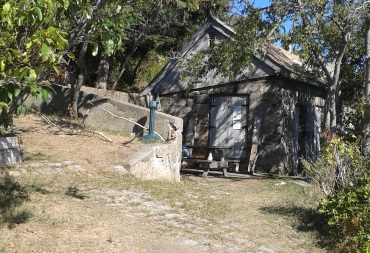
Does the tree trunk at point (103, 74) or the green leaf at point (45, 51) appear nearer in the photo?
the green leaf at point (45, 51)

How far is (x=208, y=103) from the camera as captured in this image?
51.4ft

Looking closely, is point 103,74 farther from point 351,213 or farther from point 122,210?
point 351,213

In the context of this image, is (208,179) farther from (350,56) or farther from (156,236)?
(156,236)

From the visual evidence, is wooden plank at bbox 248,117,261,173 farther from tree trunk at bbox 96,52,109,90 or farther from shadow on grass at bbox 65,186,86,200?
shadow on grass at bbox 65,186,86,200

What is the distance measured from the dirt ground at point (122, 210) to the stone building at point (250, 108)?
9.88ft

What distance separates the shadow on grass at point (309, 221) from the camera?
6941 millimetres

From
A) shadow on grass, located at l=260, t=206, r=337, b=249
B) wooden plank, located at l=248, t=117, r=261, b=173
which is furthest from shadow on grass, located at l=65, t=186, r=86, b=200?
wooden plank, located at l=248, t=117, r=261, b=173

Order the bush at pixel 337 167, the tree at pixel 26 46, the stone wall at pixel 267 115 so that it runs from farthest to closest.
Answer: the stone wall at pixel 267 115, the bush at pixel 337 167, the tree at pixel 26 46

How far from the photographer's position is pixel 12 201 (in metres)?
7.15

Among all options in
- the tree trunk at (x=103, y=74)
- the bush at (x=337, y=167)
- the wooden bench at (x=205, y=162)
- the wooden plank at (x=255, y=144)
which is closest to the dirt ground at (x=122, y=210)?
A: the bush at (x=337, y=167)

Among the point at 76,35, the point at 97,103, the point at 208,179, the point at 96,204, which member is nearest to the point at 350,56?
the point at 208,179

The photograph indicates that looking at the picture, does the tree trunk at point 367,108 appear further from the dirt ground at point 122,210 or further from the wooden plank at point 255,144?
the wooden plank at point 255,144

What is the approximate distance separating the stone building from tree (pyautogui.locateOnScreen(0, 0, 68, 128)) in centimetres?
929

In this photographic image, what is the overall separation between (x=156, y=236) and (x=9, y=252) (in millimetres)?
1828
